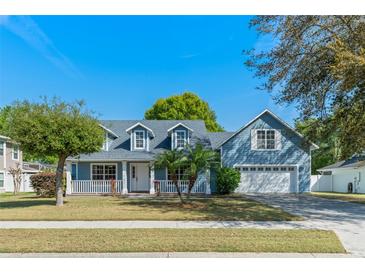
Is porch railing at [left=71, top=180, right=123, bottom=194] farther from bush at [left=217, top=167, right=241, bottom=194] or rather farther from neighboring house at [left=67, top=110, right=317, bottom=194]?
bush at [left=217, top=167, right=241, bottom=194]

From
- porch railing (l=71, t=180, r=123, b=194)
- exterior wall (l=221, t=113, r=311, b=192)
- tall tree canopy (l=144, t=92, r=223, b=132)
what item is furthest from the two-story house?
exterior wall (l=221, t=113, r=311, b=192)

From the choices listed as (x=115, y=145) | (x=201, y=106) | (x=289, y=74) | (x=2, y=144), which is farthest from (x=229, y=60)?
(x=201, y=106)

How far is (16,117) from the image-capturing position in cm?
1438

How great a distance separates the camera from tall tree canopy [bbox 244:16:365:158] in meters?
13.7

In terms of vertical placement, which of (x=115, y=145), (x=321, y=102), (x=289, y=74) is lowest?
(x=115, y=145)

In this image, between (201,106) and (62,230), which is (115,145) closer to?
(62,230)

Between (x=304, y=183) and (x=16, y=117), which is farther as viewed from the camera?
(x=304, y=183)

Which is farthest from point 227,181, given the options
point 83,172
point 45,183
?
point 45,183

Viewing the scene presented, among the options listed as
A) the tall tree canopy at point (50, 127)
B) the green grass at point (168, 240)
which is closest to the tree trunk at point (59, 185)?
the tall tree canopy at point (50, 127)

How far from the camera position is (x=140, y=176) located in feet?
81.0

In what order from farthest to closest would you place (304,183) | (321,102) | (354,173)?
(354,173) → (304,183) → (321,102)

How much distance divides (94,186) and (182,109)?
21993 millimetres

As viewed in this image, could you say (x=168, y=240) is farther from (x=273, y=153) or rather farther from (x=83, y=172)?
(x=273, y=153)

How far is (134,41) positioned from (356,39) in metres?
8.55
